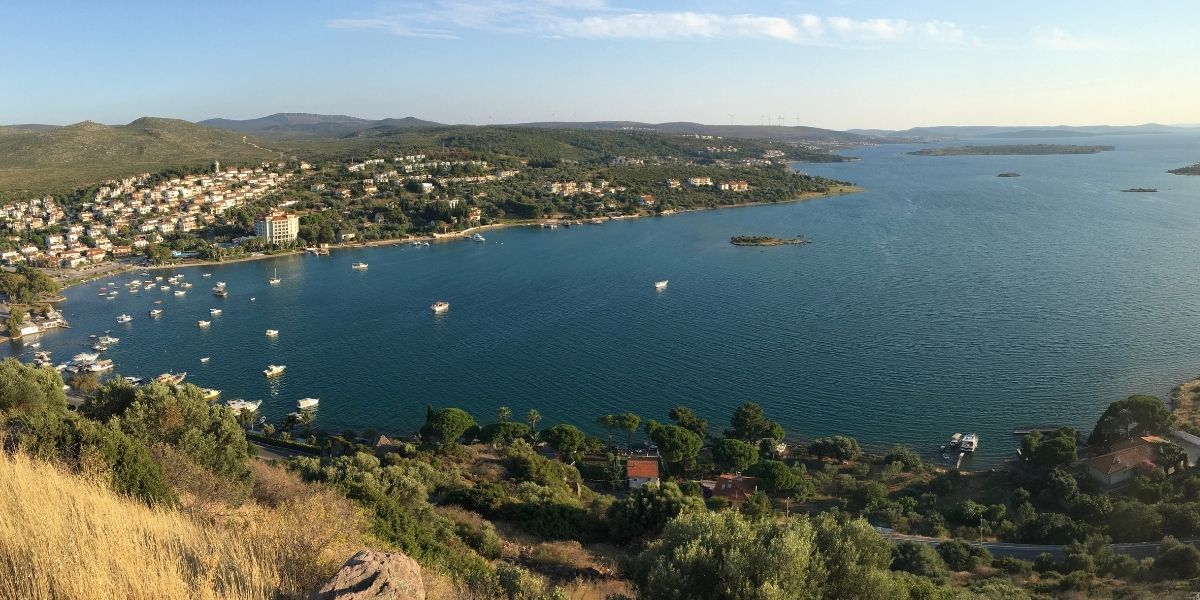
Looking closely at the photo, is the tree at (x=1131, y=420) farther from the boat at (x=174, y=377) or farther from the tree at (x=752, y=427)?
the boat at (x=174, y=377)

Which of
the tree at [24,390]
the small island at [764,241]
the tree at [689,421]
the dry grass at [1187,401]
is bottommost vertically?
the tree at [689,421]

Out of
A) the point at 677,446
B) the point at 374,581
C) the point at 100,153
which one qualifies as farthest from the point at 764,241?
the point at 100,153

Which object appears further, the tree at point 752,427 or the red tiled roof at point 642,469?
the tree at point 752,427

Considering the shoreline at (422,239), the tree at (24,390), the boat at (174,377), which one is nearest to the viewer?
the tree at (24,390)

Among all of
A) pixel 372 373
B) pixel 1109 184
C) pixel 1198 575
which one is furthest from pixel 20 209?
pixel 1109 184

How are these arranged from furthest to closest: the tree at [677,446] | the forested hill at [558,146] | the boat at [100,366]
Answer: the forested hill at [558,146] < the boat at [100,366] < the tree at [677,446]

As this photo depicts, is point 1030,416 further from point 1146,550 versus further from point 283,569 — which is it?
point 283,569

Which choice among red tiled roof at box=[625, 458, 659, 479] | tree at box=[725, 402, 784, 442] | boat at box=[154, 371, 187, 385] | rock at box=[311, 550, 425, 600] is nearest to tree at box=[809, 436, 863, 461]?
tree at box=[725, 402, 784, 442]

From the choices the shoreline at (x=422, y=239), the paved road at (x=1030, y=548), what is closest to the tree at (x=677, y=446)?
the paved road at (x=1030, y=548)
